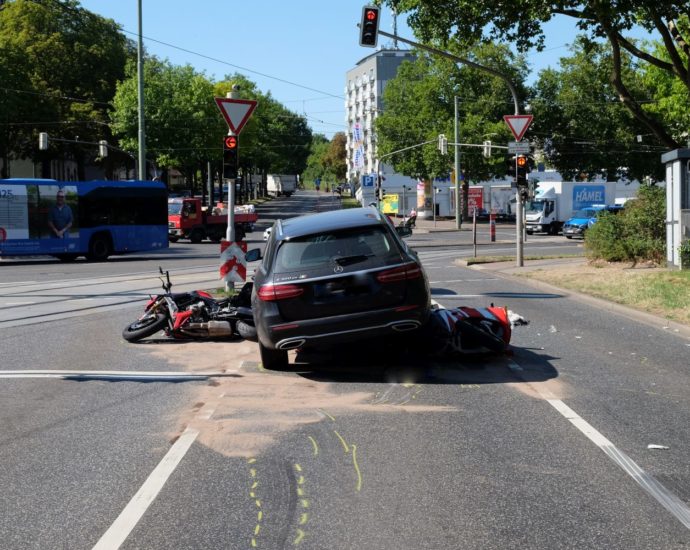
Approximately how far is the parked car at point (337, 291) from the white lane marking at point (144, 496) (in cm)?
225

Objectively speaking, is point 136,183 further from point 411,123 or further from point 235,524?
point 411,123

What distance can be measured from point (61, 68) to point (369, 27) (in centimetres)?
4880

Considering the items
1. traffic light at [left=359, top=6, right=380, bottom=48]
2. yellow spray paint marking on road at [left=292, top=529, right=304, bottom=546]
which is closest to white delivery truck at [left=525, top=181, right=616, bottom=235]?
traffic light at [left=359, top=6, right=380, bottom=48]

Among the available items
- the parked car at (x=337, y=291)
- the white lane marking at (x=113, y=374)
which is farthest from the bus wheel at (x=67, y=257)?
the parked car at (x=337, y=291)

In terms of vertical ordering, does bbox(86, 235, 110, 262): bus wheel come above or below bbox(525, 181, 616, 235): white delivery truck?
below

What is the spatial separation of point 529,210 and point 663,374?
50.7 m

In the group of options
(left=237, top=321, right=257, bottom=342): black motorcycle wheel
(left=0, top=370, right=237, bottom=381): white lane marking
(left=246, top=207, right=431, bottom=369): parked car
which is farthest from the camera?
(left=237, top=321, right=257, bottom=342): black motorcycle wheel

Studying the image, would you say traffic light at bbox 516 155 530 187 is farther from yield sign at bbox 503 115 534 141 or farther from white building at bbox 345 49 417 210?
white building at bbox 345 49 417 210

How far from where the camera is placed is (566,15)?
2102 centimetres

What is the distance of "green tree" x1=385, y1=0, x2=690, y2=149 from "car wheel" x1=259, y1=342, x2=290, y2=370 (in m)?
12.5

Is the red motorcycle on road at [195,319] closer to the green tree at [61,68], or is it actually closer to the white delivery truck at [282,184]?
the green tree at [61,68]

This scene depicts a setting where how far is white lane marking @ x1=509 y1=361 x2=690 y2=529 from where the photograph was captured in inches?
195

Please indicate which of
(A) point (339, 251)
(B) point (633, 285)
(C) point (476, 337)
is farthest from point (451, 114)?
(A) point (339, 251)

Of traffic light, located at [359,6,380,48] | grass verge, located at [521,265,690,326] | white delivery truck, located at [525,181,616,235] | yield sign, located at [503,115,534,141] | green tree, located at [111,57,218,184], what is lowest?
grass verge, located at [521,265,690,326]
